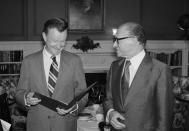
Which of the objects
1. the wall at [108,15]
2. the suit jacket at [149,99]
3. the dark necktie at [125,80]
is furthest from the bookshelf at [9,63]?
the suit jacket at [149,99]

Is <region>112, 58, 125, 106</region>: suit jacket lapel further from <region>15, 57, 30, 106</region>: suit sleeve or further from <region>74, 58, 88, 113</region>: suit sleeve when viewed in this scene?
<region>15, 57, 30, 106</region>: suit sleeve

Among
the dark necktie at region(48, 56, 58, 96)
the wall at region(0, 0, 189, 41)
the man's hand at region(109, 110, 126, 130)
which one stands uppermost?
the wall at region(0, 0, 189, 41)

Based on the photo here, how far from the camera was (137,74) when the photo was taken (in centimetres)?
229

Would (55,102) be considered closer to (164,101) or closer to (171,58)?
(164,101)

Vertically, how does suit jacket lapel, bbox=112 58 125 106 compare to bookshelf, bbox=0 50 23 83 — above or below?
above

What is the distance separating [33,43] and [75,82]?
182 inches

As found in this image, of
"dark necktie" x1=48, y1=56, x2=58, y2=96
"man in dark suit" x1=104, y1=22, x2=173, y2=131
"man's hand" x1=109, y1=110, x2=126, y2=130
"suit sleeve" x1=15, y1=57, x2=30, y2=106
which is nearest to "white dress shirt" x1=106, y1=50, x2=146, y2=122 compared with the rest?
"man in dark suit" x1=104, y1=22, x2=173, y2=131

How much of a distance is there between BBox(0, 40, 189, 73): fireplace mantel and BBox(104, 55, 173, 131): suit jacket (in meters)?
4.98

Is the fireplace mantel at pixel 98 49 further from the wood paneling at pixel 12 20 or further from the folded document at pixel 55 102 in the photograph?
the folded document at pixel 55 102

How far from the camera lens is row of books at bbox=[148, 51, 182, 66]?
7383 mm

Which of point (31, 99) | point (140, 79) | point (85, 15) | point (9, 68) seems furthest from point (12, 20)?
point (140, 79)

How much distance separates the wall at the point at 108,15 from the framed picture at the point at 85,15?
0.12 metres

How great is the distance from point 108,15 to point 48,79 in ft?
16.5

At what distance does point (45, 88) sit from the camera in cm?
266
